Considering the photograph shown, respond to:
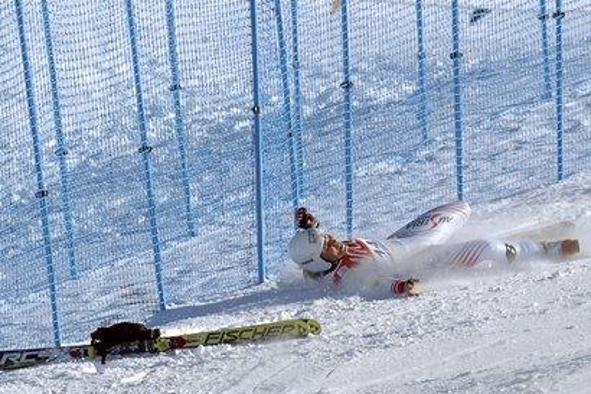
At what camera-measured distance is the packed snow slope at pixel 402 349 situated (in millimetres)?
8125

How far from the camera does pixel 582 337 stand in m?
8.36

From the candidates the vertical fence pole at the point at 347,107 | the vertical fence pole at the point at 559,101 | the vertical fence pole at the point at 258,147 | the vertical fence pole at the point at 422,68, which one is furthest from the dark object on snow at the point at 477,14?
the vertical fence pole at the point at 258,147

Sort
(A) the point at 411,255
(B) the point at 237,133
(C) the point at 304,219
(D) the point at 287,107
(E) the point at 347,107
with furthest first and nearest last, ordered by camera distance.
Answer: (B) the point at 237,133
(D) the point at 287,107
(E) the point at 347,107
(A) the point at 411,255
(C) the point at 304,219

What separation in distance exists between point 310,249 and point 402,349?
7.73 feet

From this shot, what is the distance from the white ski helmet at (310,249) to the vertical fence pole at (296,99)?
336cm

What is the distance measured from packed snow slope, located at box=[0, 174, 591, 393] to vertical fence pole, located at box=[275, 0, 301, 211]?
2.74 m

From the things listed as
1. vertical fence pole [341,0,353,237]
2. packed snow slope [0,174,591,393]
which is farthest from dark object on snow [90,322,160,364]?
vertical fence pole [341,0,353,237]

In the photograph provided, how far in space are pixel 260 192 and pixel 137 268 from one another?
2.28 meters

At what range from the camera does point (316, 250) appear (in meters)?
11.1

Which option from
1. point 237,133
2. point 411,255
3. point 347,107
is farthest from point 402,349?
point 237,133

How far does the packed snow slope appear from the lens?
26.7 feet

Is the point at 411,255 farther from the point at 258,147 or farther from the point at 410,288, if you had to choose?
the point at 258,147

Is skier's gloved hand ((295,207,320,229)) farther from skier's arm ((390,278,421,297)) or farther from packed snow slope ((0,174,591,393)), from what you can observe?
skier's arm ((390,278,421,297))

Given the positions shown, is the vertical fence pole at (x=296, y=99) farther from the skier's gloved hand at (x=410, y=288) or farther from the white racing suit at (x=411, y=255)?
the skier's gloved hand at (x=410, y=288)
